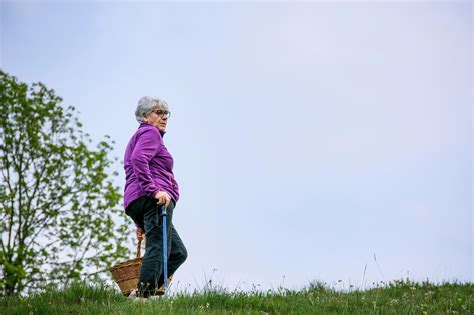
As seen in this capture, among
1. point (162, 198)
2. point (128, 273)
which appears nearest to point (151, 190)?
point (162, 198)

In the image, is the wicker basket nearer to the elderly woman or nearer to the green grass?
the green grass

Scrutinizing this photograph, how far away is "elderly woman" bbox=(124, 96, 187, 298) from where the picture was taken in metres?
6.13

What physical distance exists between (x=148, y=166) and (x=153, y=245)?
2.69 feet

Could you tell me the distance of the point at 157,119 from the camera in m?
6.62

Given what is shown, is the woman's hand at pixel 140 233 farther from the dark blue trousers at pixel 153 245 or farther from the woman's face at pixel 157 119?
the woman's face at pixel 157 119

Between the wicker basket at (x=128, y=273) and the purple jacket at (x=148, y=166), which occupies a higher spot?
the purple jacket at (x=148, y=166)

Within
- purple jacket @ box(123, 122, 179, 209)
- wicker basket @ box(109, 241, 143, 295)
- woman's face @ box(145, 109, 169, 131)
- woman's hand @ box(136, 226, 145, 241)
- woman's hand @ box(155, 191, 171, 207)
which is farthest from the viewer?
woman's hand @ box(136, 226, 145, 241)

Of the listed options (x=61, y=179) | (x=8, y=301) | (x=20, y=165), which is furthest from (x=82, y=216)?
(x=8, y=301)

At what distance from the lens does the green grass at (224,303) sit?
5.32 metres

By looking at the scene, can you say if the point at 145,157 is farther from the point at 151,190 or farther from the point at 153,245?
the point at 153,245

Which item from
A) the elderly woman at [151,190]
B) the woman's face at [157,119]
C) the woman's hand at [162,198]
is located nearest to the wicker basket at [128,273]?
the elderly woman at [151,190]

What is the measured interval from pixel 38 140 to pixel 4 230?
280 centimetres

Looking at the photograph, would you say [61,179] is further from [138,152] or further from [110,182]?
[138,152]

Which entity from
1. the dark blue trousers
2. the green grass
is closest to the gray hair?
the dark blue trousers
